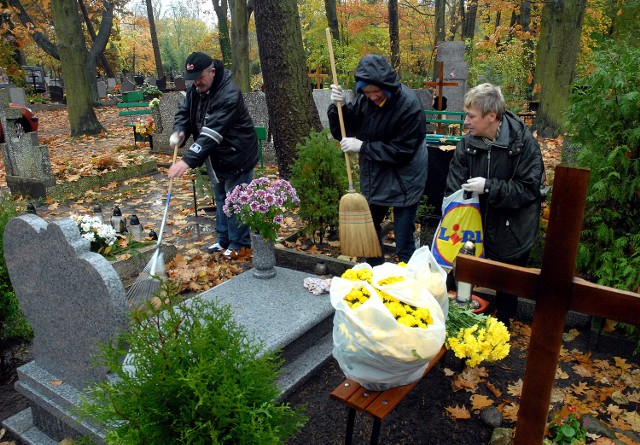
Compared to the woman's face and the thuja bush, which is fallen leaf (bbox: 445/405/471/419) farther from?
the thuja bush

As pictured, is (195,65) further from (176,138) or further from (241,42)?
(241,42)

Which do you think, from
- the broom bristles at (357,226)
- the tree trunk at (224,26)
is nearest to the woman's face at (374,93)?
the broom bristles at (357,226)

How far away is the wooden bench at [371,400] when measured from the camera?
2.39 m

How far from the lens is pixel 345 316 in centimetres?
239

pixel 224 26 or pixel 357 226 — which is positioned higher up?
pixel 224 26

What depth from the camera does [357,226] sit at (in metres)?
3.96

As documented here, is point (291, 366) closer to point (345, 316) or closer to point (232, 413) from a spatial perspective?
point (345, 316)

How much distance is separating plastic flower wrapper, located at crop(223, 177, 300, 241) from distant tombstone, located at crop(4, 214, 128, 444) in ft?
5.35

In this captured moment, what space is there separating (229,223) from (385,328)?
3.31 metres

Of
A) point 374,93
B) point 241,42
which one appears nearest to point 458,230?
point 374,93

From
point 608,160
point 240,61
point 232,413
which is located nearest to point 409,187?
point 608,160

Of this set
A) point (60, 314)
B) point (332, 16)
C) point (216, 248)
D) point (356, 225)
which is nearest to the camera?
point (60, 314)

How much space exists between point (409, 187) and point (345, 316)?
75.8 inches

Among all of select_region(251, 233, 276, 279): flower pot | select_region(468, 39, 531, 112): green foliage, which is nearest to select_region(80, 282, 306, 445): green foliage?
select_region(251, 233, 276, 279): flower pot
